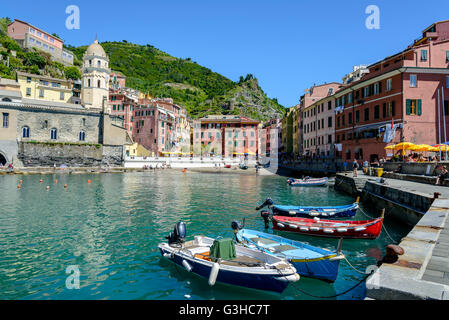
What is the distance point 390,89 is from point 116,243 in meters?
39.1

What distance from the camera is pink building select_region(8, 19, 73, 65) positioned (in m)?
93.0

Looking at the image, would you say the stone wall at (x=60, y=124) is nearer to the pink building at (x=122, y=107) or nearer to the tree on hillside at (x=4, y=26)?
the pink building at (x=122, y=107)

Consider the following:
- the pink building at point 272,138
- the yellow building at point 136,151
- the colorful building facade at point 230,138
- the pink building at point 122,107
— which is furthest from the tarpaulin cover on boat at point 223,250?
the pink building at point 272,138

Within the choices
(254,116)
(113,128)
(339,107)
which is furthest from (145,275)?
(254,116)

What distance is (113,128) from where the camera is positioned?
71.4 metres

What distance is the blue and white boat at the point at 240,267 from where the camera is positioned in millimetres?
8727

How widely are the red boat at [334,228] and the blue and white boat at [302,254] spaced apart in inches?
139

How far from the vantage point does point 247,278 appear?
9055 mm

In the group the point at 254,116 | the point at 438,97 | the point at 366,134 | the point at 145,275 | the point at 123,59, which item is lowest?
the point at 145,275

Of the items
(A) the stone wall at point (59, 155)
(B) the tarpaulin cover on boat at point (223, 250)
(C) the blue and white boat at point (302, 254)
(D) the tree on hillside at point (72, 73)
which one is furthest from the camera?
(D) the tree on hillside at point (72, 73)

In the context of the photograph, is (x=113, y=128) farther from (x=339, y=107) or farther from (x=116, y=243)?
(x=116, y=243)

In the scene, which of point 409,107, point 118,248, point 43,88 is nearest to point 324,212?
point 118,248

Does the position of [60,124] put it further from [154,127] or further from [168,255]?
[168,255]
